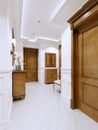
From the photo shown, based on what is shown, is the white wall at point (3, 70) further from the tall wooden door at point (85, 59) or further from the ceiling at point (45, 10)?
the tall wooden door at point (85, 59)

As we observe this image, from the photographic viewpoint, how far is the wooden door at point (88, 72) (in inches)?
85.8

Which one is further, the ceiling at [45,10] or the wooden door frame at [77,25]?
the ceiling at [45,10]

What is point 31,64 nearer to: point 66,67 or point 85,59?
point 66,67

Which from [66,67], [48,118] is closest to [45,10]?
[66,67]

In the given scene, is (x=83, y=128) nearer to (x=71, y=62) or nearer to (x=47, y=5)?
(x=71, y=62)

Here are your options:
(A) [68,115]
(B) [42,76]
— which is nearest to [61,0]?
(A) [68,115]

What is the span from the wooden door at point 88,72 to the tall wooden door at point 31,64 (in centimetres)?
467

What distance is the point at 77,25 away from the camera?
2555mm

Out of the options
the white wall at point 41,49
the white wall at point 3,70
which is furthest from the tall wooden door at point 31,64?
the white wall at point 3,70

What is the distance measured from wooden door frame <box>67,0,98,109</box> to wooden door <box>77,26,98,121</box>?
100 millimetres

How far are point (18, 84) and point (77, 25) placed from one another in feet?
7.89

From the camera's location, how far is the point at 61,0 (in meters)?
2.59

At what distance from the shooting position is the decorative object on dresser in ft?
10.6

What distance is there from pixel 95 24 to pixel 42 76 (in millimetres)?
4877
